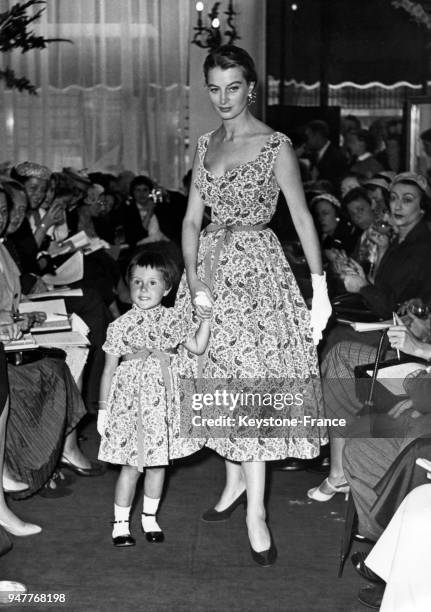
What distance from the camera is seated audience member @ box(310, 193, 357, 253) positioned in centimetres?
556

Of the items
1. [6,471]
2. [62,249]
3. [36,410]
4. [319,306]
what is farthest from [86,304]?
[319,306]

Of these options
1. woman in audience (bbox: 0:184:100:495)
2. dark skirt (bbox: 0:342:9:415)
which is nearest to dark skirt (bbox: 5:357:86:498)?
woman in audience (bbox: 0:184:100:495)

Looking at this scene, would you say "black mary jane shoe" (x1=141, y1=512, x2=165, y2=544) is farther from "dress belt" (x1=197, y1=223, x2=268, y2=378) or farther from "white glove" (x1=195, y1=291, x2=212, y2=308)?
"white glove" (x1=195, y1=291, x2=212, y2=308)

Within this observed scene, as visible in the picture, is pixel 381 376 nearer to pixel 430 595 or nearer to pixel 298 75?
pixel 430 595

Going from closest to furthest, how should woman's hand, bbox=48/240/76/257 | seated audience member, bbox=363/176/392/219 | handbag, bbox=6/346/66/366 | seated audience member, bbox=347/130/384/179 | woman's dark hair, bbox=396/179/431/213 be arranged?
handbag, bbox=6/346/66/366 → woman's dark hair, bbox=396/179/431/213 → woman's hand, bbox=48/240/76/257 → seated audience member, bbox=363/176/392/219 → seated audience member, bbox=347/130/384/179

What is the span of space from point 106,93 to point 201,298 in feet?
23.7

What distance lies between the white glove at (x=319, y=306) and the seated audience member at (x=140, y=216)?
329cm

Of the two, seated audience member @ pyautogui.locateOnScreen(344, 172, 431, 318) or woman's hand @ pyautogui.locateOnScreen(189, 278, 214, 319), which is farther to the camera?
seated audience member @ pyautogui.locateOnScreen(344, 172, 431, 318)

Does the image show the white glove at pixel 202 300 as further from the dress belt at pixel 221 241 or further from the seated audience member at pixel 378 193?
the seated audience member at pixel 378 193

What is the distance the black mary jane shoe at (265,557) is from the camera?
3254mm

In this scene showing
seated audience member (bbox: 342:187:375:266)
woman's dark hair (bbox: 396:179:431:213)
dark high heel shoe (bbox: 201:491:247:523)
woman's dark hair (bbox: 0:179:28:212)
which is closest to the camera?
dark high heel shoe (bbox: 201:491:247:523)

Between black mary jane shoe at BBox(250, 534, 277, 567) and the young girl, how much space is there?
361 mm

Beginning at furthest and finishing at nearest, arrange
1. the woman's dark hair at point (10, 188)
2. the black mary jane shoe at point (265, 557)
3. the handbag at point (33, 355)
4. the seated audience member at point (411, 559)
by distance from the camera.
A: the woman's dark hair at point (10, 188) → the handbag at point (33, 355) → the black mary jane shoe at point (265, 557) → the seated audience member at point (411, 559)

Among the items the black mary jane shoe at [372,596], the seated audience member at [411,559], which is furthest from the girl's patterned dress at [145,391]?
the seated audience member at [411,559]
